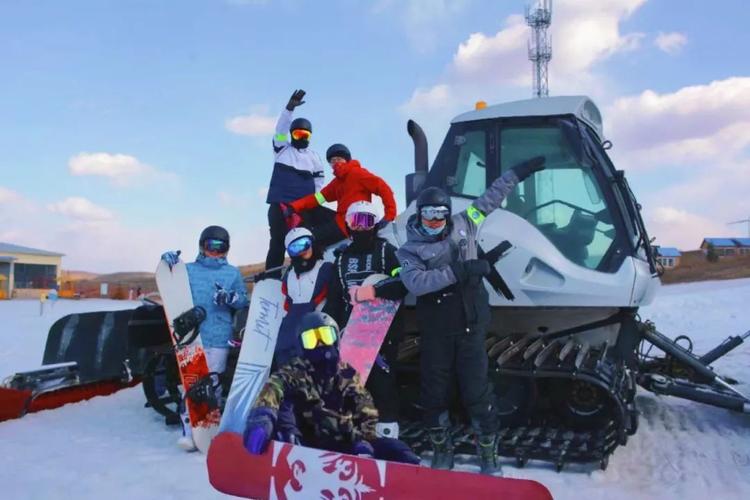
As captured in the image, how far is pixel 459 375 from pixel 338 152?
2580mm

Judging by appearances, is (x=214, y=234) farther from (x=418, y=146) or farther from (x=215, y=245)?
(x=418, y=146)

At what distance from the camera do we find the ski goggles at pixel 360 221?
5.20m

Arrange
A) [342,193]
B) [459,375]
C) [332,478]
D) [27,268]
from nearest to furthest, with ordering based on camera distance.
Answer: [332,478] → [459,375] → [342,193] → [27,268]

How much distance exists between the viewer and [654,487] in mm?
4516

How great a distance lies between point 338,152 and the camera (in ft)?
20.8

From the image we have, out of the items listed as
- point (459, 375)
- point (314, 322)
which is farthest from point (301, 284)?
point (314, 322)

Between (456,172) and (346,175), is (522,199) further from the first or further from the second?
(346,175)

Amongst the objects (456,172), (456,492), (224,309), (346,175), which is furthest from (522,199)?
(456,492)

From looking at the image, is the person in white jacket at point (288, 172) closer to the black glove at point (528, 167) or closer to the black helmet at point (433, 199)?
the black helmet at point (433, 199)

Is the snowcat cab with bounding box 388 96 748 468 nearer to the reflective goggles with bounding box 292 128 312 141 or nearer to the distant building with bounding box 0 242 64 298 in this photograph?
the reflective goggles with bounding box 292 128 312 141

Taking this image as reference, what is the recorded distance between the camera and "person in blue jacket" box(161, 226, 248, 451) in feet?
19.3

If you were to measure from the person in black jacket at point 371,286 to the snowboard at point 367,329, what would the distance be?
0.24ft

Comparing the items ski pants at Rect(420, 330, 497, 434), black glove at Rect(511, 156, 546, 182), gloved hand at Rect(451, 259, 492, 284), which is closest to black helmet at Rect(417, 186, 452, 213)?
gloved hand at Rect(451, 259, 492, 284)

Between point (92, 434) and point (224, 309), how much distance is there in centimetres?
165
